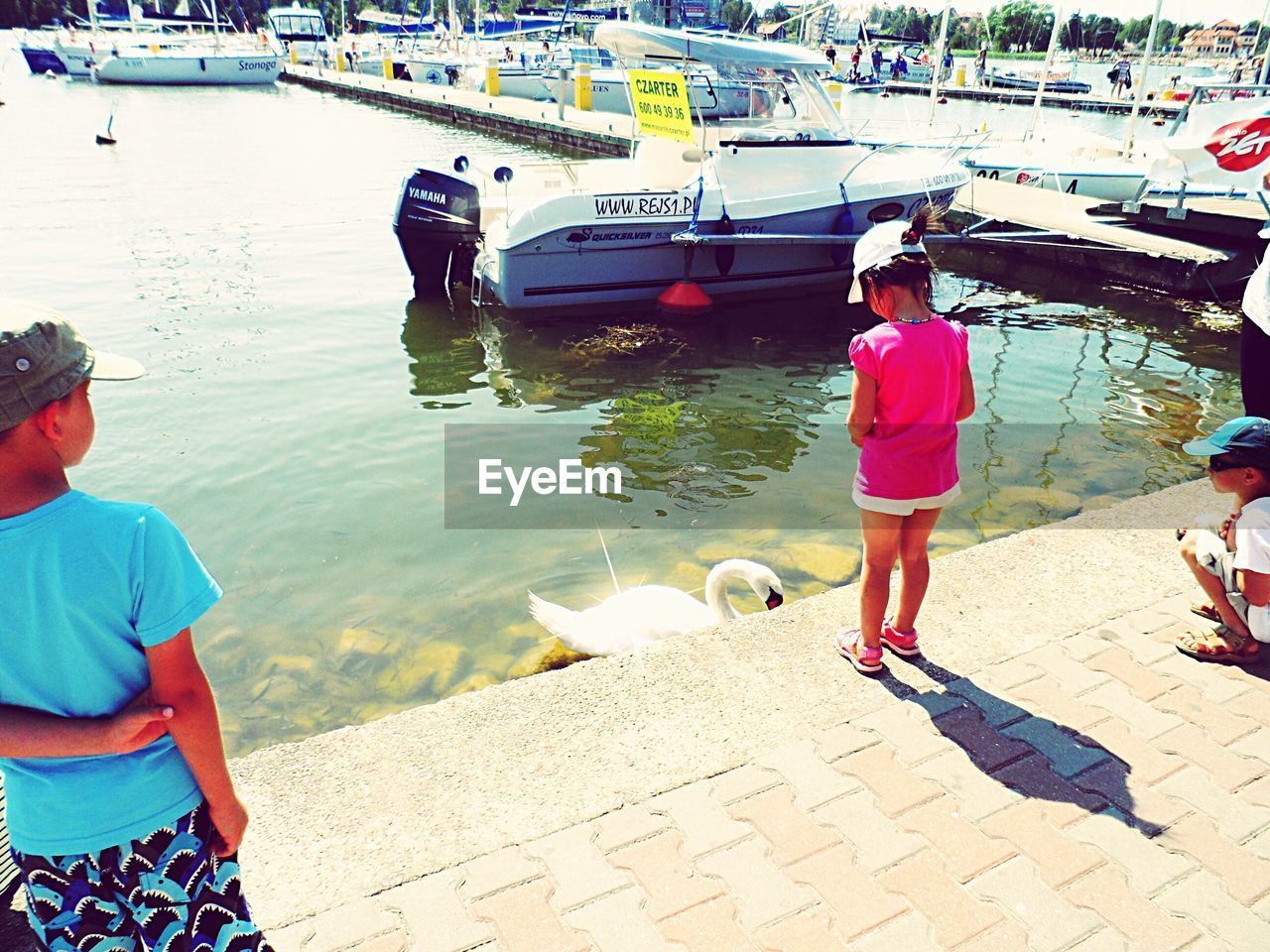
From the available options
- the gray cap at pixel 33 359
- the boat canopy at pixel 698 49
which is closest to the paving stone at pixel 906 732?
the gray cap at pixel 33 359

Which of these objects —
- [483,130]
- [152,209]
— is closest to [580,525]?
[152,209]

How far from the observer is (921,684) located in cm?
338

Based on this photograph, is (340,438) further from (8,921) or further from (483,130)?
(483,130)

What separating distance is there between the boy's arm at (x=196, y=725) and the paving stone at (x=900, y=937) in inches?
62.3

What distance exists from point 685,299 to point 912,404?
27.8 ft

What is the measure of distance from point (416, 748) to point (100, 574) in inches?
69.8

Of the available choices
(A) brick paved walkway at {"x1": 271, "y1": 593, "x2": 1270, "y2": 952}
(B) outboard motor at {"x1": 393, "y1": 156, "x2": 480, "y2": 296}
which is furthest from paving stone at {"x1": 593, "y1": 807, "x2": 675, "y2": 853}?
(B) outboard motor at {"x1": 393, "y1": 156, "x2": 480, "y2": 296}

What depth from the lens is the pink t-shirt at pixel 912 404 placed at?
10.2 feet

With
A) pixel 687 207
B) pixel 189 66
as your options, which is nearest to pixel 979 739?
A: pixel 687 207

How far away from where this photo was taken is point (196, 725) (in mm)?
1630

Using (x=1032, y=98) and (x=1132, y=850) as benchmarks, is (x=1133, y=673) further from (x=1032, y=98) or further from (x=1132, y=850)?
(x=1032, y=98)

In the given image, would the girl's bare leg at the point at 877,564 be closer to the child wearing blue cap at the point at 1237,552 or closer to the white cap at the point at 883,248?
the white cap at the point at 883,248

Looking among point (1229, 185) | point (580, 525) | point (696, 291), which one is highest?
point (1229, 185)

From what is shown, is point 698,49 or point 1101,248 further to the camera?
point 1101,248
